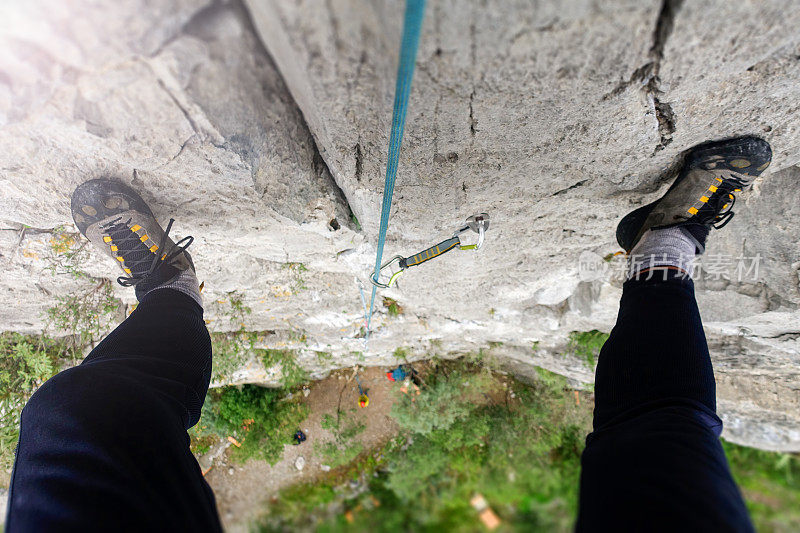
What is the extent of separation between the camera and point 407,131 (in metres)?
1.27

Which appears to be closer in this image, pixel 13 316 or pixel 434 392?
pixel 13 316

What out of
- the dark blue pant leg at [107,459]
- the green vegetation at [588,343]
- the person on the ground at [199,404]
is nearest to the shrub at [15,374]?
the person on the ground at [199,404]

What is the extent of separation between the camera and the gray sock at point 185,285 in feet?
6.49

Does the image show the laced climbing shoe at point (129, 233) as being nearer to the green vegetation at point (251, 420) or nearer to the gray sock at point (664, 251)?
the gray sock at point (664, 251)

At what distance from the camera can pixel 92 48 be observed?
885 mm

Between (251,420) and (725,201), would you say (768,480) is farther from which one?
(251,420)

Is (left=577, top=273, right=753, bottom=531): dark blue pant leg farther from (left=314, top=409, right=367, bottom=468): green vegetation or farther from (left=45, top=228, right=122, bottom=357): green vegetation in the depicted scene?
(left=314, top=409, right=367, bottom=468): green vegetation

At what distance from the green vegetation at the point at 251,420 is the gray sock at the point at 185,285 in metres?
3.51

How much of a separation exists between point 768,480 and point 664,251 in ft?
22.5

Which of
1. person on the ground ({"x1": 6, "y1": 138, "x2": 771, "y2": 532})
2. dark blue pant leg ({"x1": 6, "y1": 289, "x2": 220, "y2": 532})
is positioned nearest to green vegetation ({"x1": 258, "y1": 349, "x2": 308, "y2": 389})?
person on the ground ({"x1": 6, "y1": 138, "x2": 771, "y2": 532})

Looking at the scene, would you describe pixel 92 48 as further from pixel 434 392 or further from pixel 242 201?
pixel 434 392

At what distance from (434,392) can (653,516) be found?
4.26 metres

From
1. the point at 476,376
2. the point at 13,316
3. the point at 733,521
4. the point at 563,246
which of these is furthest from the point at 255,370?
the point at 733,521

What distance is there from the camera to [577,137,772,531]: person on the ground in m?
0.94
